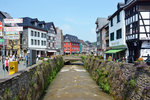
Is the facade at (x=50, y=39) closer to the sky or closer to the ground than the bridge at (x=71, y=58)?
closer to the sky

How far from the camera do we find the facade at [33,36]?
38.4m

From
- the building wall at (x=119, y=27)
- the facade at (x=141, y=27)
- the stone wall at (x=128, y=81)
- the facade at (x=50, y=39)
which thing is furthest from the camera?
the facade at (x=50, y=39)

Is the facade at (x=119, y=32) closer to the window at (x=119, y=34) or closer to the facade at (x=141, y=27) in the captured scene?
the window at (x=119, y=34)

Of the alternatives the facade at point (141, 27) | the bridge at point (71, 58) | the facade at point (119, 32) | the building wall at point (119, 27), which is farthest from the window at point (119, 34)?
the bridge at point (71, 58)

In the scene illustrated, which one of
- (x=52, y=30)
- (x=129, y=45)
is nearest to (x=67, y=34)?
(x=52, y=30)

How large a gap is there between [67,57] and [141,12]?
26.7m

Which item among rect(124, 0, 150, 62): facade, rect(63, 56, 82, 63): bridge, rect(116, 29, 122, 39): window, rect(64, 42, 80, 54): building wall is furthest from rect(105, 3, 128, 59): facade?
rect(64, 42, 80, 54): building wall

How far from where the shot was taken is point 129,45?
22.0 metres

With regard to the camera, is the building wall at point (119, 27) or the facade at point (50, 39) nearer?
the building wall at point (119, 27)

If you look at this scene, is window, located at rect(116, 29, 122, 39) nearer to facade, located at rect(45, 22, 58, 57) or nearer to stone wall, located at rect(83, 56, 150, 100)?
stone wall, located at rect(83, 56, 150, 100)

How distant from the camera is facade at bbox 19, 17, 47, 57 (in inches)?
1513

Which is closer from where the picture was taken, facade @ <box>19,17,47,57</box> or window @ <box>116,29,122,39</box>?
window @ <box>116,29,122,39</box>

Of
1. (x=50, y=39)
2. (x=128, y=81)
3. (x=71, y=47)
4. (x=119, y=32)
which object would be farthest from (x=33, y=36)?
(x=71, y=47)

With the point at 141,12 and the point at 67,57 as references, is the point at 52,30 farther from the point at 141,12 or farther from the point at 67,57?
the point at 141,12
